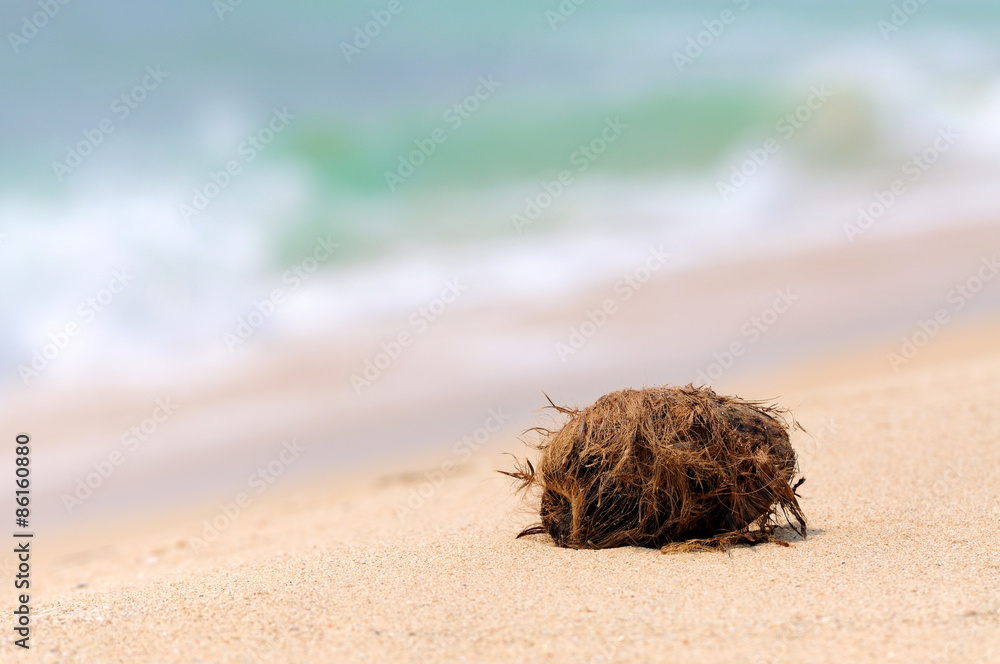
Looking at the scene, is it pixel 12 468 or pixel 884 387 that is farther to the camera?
pixel 12 468

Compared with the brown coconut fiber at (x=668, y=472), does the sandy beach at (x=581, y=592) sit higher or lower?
lower

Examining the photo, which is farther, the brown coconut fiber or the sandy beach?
the brown coconut fiber

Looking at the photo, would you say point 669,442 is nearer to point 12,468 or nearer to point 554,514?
point 554,514

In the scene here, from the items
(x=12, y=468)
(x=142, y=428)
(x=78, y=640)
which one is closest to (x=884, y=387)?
(x=78, y=640)

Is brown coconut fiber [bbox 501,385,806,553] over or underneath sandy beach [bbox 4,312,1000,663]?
over
